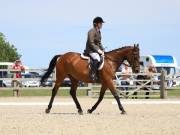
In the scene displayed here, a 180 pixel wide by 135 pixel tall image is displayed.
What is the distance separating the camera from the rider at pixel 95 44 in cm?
1625

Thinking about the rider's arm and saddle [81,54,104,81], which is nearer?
the rider's arm

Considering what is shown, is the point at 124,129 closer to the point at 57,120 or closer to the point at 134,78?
the point at 57,120

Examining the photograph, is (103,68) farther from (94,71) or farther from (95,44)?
(95,44)

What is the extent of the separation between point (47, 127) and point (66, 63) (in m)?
5.31

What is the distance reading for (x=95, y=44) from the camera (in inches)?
645

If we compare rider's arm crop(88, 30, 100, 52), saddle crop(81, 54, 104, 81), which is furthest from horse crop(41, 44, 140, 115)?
rider's arm crop(88, 30, 100, 52)

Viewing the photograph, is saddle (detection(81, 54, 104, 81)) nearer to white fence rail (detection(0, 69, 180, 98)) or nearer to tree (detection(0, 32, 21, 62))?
white fence rail (detection(0, 69, 180, 98))

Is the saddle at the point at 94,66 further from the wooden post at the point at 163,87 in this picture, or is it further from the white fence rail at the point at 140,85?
the wooden post at the point at 163,87

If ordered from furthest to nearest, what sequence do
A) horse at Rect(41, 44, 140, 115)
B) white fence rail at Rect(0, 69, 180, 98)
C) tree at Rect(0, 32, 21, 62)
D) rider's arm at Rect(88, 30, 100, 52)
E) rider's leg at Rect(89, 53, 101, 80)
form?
tree at Rect(0, 32, 21, 62), white fence rail at Rect(0, 69, 180, 98), horse at Rect(41, 44, 140, 115), rider's leg at Rect(89, 53, 101, 80), rider's arm at Rect(88, 30, 100, 52)

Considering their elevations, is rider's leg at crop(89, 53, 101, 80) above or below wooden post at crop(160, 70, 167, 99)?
above

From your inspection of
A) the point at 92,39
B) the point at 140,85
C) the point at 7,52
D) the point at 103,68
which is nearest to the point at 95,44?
the point at 92,39

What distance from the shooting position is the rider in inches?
640

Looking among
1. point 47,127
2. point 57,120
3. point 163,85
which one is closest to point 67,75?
point 57,120

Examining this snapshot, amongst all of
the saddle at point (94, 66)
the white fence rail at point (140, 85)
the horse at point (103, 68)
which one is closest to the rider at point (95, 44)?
the saddle at point (94, 66)
